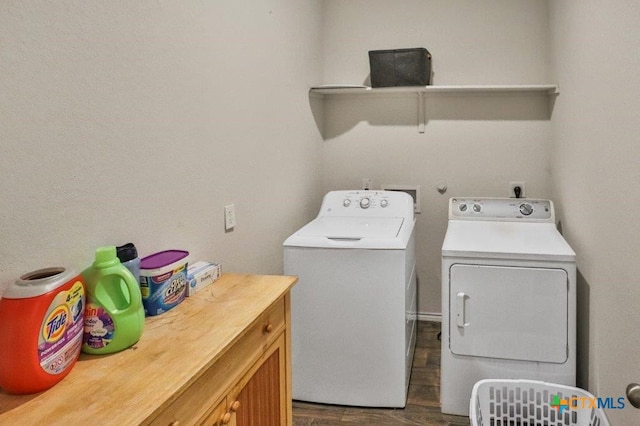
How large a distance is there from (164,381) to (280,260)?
1.79 meters

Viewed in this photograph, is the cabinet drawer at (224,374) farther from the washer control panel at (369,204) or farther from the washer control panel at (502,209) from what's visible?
the washer control panel at (502,209)

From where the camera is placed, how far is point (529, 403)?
7.31 feet

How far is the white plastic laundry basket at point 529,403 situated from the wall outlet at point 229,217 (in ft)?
4.09

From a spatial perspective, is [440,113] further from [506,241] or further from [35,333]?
[35,333]

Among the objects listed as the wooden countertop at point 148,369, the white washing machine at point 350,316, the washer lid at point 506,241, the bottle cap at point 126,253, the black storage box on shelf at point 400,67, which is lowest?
the white washing machine at point 350,316

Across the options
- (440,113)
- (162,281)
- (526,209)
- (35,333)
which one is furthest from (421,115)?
(35,333)

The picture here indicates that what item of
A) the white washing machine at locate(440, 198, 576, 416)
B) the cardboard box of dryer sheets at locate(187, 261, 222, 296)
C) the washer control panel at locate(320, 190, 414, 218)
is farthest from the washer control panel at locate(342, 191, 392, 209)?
the cardboard box of dryer sheets at locate(187, 261, 222, 296)

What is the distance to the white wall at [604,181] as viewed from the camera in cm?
174

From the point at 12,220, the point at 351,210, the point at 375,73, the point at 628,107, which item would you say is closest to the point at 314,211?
the point at 351,210

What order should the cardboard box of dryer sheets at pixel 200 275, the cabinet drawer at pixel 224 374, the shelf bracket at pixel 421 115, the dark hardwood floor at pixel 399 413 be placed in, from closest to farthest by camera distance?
the cabinet drawer at pixel 224 374 → the cardboard box of dryer sheets at pixel 200 275 → the dark hardwood floor at pixel 399 413 → the shelf bracket at pixel 421 115

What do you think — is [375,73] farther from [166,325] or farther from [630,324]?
[166,325]

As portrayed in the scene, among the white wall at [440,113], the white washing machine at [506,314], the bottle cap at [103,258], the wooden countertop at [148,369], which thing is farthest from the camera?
the white wall at [440,113]

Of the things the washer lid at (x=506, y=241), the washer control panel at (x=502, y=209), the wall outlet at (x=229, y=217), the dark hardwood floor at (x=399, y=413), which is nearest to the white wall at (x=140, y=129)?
the wall outlet at (x=229, y=217)

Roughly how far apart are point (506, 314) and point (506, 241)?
14.9 inches
